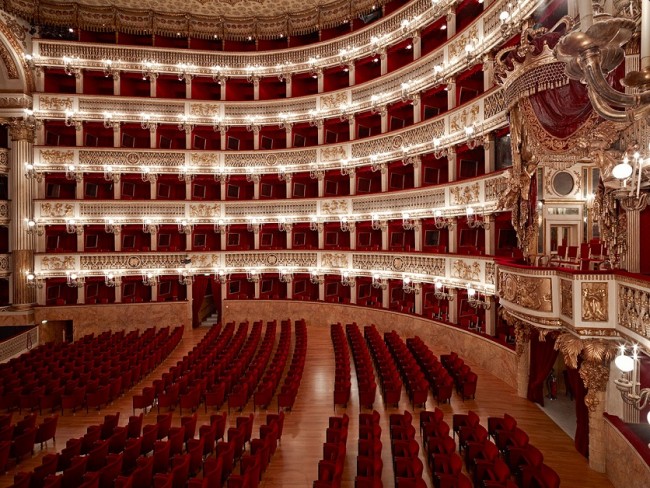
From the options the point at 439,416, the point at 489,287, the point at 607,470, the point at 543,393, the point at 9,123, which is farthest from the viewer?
the point at 9,123

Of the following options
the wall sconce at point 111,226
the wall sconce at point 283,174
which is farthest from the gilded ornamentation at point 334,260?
the wall sconce at point 111,226

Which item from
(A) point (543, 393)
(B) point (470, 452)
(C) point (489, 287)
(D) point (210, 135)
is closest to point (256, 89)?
(D) point (210, 135)

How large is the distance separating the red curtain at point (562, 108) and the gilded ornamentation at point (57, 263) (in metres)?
18.4

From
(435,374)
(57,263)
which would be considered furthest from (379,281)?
(57,263)

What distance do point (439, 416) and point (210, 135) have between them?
697 inches

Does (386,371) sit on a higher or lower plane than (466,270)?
lower

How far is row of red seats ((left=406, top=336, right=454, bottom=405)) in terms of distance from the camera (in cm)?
995

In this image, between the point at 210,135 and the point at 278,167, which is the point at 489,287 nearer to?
the point at 278,167

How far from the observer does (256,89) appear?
21.1 meters

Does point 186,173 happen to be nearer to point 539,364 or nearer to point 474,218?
point 474,218

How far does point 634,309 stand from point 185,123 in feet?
61.6

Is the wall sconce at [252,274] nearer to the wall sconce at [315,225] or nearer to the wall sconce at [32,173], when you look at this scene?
the wall sconce at [315,225]

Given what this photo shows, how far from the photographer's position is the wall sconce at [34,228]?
1855 centimetres

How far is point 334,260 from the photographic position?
1916 cm
